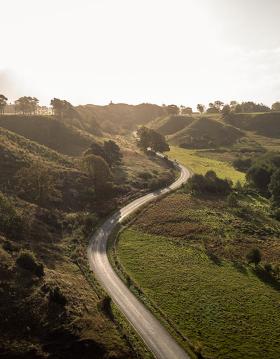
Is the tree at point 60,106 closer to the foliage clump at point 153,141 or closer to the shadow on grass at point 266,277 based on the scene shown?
the foliage clump at point 153,141

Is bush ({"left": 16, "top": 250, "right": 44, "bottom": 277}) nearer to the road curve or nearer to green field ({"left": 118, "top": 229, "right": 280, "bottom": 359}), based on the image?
the road curve

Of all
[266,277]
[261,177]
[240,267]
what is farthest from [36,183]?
[261,177]

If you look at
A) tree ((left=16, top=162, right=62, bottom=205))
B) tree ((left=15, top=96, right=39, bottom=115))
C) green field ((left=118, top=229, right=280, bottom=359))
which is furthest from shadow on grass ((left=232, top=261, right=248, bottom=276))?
tree ((left=15, top=96, right=39, bottom=115))

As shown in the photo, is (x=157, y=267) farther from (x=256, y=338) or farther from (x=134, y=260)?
(x=256, y=338)

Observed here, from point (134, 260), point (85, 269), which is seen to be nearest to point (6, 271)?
point (85, 269)

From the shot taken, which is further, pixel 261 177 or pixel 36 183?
pixel 261 177

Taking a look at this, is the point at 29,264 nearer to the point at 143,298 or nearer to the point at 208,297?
the point at 143,298
